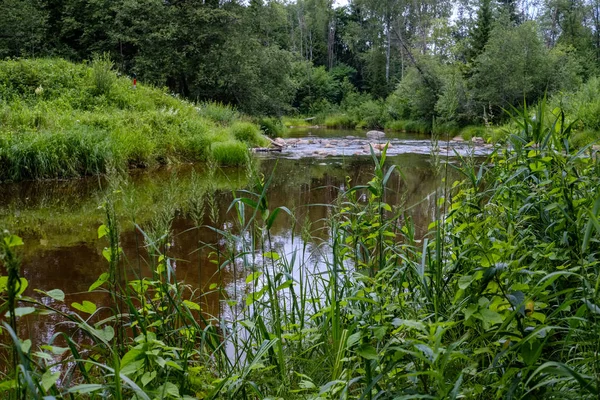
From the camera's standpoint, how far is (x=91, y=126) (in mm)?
8617

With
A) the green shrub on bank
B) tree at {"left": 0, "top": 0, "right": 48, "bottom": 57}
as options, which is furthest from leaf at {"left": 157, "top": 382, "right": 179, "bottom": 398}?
the green shrub on bank

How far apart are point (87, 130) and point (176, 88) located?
9.64m

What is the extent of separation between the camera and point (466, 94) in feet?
62.4

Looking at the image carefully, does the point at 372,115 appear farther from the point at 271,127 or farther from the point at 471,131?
the point at 271,127

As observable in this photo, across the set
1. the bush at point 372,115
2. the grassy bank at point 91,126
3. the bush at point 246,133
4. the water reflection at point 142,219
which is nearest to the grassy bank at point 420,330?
the water reflection at point 142,219

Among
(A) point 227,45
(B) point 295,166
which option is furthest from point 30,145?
(A) point 227,45

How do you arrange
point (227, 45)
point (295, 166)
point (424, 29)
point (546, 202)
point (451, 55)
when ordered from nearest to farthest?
point (546, 202), point (295, 166), point (227, 45), point (451, 55), point (424, 29)

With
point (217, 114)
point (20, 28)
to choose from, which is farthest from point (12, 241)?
point (20, 28)

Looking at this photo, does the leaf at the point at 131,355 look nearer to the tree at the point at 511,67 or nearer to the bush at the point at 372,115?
the tree at the point at 511,67

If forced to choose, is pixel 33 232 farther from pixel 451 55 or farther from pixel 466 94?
pixel 451 55

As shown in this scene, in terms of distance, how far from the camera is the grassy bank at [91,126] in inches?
284

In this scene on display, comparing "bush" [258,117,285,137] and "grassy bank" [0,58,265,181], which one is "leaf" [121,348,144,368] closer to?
"grassy bank" [0,58,265,181]

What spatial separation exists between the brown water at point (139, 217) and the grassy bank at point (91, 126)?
0.37 metres

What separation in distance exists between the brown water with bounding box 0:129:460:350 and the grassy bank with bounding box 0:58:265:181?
0.37 meters
